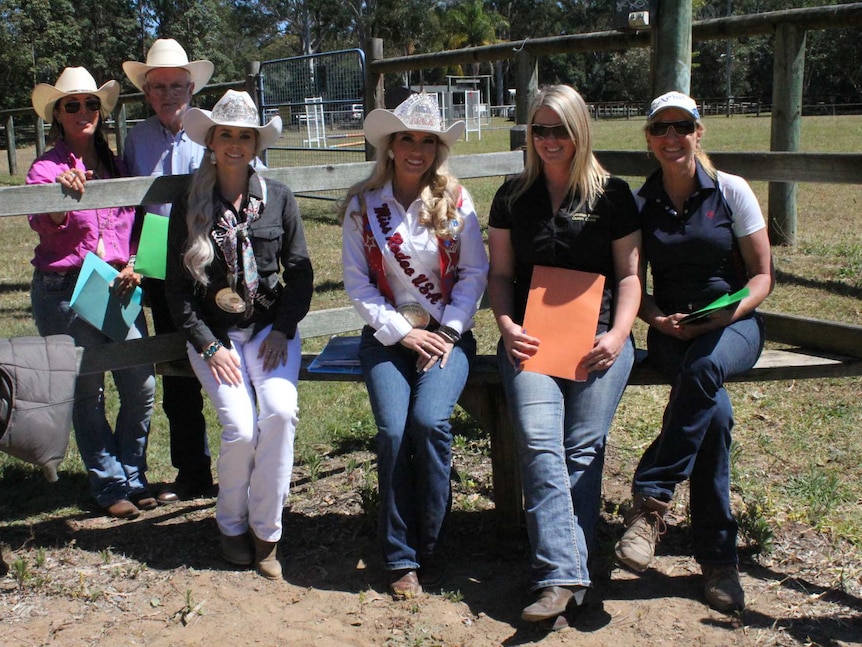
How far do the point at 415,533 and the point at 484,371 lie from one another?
70 centimetres

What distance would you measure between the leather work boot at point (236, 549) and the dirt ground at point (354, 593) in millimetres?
44

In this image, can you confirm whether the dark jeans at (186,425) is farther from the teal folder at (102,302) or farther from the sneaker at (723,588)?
the sneaker at (723,588)

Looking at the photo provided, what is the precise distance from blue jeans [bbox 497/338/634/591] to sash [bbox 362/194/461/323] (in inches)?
17.6

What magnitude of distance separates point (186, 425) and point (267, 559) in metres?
0.89

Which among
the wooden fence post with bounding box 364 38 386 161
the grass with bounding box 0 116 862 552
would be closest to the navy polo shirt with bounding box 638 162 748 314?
the grass with bounding box 0 116 862 552

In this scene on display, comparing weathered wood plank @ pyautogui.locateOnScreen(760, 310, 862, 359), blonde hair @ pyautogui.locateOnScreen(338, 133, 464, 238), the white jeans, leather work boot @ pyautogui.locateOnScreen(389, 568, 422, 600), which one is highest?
blonde hair @ pyautogui.locateOnScreen(338, 133, 464, 238)

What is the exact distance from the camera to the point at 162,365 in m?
3.97

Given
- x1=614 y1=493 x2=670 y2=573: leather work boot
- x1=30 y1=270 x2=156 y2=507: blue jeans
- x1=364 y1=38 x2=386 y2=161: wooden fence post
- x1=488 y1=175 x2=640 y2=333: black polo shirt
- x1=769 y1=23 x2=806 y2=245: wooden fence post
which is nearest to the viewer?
x1=614 y1=493 x2=670 y2=573: leather work boot

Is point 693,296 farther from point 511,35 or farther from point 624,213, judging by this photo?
point 511,35

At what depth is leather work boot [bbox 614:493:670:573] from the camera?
3203 millimetres

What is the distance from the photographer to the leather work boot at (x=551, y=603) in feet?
10.1

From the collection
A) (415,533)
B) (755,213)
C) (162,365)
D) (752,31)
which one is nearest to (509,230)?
(755,213)

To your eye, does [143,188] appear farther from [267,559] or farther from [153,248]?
[267,559]

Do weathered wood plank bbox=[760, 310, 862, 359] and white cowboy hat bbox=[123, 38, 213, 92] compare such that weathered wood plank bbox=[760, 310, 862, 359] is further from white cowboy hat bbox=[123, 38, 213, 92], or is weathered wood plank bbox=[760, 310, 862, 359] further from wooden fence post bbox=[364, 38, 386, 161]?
wooden fence post bbox=[364, 38, 386, 161]
